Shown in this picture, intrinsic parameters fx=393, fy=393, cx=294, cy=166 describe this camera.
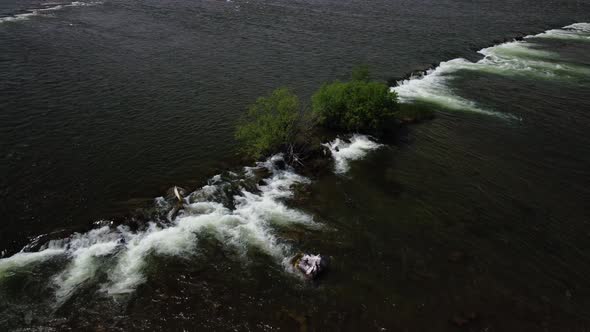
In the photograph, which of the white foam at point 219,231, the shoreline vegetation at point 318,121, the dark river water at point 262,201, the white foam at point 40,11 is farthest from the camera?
the white foam at point 40,11

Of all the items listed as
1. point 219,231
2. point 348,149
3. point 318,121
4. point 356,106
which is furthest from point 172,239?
point 356,106

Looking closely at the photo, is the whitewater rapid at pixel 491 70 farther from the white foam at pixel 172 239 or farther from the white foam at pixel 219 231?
the white foam at pixel 172 239

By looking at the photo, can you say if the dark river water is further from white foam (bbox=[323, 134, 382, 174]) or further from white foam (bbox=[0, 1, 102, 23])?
white foam (bbox=[0, 1, 102, 23])

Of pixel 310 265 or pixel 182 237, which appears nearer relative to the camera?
pixel 310 265

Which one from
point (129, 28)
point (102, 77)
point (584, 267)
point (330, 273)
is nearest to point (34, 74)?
point (102, 77)

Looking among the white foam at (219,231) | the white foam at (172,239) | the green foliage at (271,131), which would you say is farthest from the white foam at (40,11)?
the white foam at (219,231)

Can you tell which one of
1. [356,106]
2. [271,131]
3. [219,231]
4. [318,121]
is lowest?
[219,231]

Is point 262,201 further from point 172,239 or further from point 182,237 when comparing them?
point 172,239

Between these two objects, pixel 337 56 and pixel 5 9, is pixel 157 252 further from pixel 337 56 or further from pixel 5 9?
pixel 5 9
